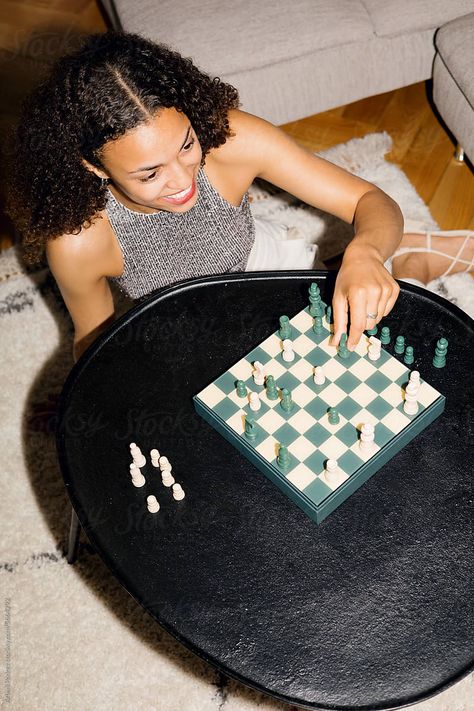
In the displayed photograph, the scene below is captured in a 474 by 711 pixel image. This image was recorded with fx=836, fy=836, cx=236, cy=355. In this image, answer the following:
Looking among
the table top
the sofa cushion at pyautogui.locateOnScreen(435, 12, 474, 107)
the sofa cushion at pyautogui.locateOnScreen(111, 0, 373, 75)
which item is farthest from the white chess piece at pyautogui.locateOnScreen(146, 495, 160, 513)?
the sofa cushion at pyautogui.locateOnScreen(435, 12, 474, 107)

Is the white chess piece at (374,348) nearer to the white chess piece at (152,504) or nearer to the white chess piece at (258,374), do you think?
the white chess piece at (258,374)

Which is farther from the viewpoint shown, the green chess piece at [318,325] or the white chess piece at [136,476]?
the green chess piece at [318,325]

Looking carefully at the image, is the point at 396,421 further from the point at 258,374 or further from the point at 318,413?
the point at 258,374

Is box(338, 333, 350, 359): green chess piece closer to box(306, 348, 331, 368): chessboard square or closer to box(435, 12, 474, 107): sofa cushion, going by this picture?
box(306, 348, 331, 368): chessboard square

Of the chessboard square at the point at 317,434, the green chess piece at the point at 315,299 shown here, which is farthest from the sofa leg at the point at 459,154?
the chessboard square at the point at 317,434

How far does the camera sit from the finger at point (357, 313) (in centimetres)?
141

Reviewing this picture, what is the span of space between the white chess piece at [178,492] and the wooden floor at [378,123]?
142 centimetres

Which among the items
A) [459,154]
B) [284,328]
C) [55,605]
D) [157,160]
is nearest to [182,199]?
[157,160]

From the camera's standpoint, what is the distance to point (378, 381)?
1418mm

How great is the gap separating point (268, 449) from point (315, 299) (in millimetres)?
305

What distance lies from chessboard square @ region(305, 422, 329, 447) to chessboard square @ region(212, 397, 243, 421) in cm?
13

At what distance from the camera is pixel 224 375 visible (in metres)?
1.46

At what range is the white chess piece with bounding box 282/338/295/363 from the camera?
1.46 meters

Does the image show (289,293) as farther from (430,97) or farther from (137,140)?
(430,97)
